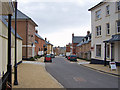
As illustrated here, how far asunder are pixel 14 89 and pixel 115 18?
1768cm

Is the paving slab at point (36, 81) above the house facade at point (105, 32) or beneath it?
beneath

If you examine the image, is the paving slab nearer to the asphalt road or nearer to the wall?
the asphalt road

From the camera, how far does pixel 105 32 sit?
906 inches

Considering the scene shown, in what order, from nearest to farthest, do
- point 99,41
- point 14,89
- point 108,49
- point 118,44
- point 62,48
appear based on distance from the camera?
point 14,89 → point 118,44 → point 108,49 → point 99,41 → point 62,48

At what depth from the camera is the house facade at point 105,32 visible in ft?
67.4

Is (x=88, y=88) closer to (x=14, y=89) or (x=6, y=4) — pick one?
(x=14, y=89)

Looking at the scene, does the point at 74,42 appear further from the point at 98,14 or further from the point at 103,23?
the point at 103,23

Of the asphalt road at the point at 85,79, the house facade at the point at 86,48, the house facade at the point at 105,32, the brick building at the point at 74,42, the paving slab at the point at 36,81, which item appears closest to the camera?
the paving slab at the point at 36,81

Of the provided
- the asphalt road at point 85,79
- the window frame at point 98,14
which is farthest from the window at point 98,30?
the asphalt road at point 85,79

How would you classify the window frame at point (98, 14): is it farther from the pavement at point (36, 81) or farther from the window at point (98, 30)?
the pavement at point (36, 81)

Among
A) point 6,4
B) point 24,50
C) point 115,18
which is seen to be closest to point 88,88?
point 6,4

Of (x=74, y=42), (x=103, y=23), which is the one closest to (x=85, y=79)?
(x=103, y=23)

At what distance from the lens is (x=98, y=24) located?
25.4 metres

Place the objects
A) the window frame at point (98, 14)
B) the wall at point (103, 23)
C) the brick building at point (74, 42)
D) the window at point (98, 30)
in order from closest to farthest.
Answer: the wall at point (103, 23)
the window at point (98, 30)
the window frame at point (98, 14)
the brick building at point (74, 42)
